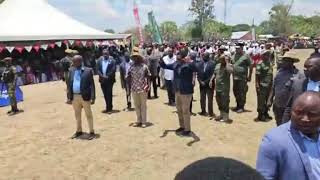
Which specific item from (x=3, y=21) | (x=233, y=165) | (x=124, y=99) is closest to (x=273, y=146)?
(x=233, y=165)

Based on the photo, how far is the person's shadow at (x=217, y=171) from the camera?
4.66 ft

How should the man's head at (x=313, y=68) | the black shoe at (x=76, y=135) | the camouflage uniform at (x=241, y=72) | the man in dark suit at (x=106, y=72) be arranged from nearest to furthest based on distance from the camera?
the man's head at (x=313, y=68), the black shoe at (x=76, y=135), the camouflage uniform at (x=241, y=72), the man in dark suit at (x=106, y=72)

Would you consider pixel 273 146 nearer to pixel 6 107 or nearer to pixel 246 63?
pixel 246 63

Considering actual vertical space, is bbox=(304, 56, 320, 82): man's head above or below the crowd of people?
above

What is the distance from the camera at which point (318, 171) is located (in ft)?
9.64

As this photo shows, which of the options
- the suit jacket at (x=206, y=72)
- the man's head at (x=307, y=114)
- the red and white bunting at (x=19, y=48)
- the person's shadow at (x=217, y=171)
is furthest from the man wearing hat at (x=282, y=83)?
the red and white bunting at (x=19, y=48)

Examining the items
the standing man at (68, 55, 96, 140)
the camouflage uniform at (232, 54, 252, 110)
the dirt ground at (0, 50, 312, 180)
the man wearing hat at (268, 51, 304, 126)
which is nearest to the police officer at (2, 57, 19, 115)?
the dirt ground at (0, 50, 312, 180)

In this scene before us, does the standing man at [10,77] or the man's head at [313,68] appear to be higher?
the man's head at [313,68]

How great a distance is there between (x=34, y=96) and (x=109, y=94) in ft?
18.2

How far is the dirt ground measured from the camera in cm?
766

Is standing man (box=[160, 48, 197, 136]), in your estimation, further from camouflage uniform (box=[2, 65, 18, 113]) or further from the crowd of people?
camouflage uniform (box=[2, 65, 18, 113])

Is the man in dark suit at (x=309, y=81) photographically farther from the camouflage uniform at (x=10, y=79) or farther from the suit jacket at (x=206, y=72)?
the camouflage uniform at (x=10, y=79)

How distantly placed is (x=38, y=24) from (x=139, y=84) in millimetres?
14894

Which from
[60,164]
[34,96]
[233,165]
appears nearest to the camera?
[233,165]
